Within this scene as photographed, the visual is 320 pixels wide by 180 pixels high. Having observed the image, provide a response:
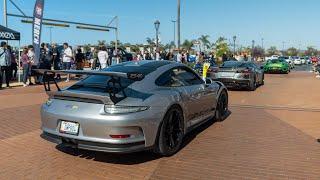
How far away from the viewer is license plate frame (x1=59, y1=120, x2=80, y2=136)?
5.77m

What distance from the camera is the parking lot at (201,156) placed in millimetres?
5629

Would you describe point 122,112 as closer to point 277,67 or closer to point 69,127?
point 69,127

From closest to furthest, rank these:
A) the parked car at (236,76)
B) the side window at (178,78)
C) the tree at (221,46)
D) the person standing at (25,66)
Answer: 1. the side window at (178,78)
2. the parked car at (236,76)
3. the person standing at (25,66)
4. the tree at (221,46)

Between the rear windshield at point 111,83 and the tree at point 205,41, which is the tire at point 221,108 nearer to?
the rear windshield at point 111,83

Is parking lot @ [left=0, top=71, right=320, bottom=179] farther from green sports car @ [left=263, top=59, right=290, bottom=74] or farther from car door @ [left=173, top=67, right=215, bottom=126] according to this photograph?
green sports car @ [left=263, top=59, right=290, bottom=74]

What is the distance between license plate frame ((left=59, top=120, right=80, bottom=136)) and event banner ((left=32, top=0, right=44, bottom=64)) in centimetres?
1243

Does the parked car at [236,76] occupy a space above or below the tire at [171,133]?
above

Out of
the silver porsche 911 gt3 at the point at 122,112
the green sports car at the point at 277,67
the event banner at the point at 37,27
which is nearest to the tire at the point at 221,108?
the silver porsche 911 gt3 at the point at 122,112

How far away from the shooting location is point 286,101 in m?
13.7

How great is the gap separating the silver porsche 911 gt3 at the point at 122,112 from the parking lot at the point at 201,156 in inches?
12.8

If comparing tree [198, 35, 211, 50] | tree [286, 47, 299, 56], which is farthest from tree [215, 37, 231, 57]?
tree [286, 47, 299, 56]

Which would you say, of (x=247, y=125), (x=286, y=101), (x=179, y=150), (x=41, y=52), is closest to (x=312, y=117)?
(x=247, y=125)

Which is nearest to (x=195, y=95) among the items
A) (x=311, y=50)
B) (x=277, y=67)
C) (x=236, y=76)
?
(x=236, y=76)

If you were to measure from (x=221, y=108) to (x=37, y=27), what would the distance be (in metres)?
11.1
